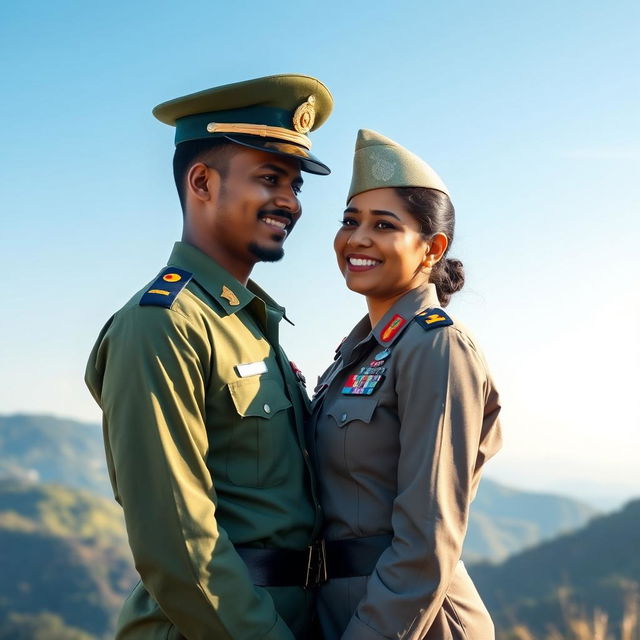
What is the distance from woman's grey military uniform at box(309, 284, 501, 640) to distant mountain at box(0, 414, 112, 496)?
15939 centimetres

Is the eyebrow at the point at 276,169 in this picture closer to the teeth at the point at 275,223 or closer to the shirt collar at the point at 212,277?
the teeth at the point at 275,223

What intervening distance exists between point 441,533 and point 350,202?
127 centimetres

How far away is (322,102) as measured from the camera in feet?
11.9

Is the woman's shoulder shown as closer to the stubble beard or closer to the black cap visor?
the stubble beard

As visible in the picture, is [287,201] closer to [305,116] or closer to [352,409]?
[305,116]

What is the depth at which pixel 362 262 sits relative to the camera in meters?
3.33

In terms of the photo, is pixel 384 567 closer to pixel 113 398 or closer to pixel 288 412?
pixel 288 412

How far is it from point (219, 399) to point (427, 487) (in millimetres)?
685

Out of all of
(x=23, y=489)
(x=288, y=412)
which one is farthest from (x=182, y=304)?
(x=23, y=489)

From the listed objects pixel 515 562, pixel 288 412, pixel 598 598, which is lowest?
pixel 515 562

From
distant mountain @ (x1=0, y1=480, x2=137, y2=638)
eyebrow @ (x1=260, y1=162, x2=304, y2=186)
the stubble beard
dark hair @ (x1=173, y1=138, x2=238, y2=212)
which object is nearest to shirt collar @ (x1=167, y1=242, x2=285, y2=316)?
the stubble beard

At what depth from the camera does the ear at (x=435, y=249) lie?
3.35 m

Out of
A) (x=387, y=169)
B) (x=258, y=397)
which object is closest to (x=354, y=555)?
(x=258, y=397)

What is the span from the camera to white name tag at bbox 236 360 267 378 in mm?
2959
